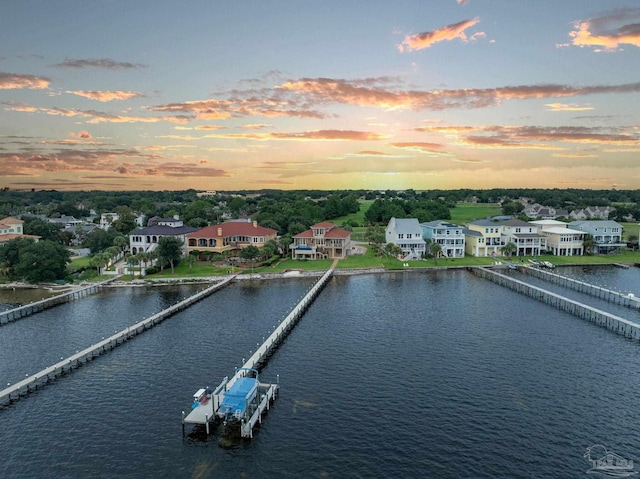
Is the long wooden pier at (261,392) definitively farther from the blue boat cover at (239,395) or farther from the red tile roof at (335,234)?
the red tile roof at (335,234)

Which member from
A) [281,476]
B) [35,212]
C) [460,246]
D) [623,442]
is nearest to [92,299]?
[281,476]

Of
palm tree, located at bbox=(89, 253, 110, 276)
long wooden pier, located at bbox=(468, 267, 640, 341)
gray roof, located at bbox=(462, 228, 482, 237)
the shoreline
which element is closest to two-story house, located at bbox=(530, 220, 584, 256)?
the shoreline

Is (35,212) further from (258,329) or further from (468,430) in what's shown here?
(468,430)

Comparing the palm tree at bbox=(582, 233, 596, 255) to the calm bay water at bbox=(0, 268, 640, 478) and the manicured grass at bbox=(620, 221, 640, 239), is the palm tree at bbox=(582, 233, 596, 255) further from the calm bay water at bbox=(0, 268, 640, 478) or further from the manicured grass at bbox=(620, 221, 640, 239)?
the calm bay water at bbox=(0, 268, 640, 478)

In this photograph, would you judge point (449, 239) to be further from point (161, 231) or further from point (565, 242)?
point (161, 231)

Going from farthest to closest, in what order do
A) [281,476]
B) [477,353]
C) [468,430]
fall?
[477,353], [468,430], [281,476]

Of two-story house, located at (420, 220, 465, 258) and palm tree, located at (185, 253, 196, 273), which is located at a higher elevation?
two-story house, located at (420, 220, 465, 258)
